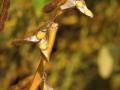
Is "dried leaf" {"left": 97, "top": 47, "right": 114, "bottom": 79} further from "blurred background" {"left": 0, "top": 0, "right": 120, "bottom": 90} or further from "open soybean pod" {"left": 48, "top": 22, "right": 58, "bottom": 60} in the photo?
"open soybean pod" {"left": 48, "top": 22, "right": 58, "bottom": 60}

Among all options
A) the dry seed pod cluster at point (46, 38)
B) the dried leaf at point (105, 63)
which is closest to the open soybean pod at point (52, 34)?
the dry seed pod cluster at point (46, 38)

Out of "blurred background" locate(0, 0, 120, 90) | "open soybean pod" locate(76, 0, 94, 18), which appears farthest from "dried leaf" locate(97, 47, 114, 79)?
"open soybean pod" locate(76, 0, 94, 18)

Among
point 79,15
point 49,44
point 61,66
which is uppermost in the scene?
point 49,44

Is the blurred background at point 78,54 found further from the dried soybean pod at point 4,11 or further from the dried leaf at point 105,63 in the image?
the dried soybean pod at point 4,11

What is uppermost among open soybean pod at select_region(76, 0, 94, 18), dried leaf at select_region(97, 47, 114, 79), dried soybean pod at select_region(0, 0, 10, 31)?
dried soybean pod at select_region(0, 0, 10, 31)

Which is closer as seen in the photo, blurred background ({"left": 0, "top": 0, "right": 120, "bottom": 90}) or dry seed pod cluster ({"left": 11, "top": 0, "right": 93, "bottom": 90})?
dry seed pod cluster ({"left": 11, "top": 0, "right": 93, "bottom": 90})

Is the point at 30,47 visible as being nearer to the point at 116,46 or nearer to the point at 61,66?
the point at 61,66

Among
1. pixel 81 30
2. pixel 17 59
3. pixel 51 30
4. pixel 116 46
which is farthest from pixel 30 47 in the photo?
pixel 51 30

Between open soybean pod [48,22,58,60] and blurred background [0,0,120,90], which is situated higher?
open soybean pod [48,22,58,60]
